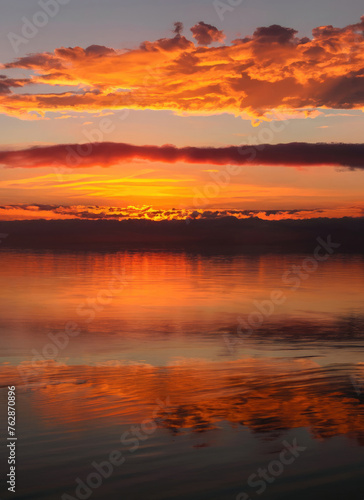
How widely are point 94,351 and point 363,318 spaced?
551 inches

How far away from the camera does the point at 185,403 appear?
1234cm

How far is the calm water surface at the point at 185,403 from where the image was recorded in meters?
8.73

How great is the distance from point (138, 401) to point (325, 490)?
5124 millimetres

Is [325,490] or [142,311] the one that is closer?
[325,490]

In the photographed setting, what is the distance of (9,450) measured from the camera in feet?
31.5

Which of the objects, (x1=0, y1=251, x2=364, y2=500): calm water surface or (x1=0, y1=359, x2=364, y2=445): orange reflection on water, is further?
(x1=0, y1=359, x2=364, y2=445): orange reflection on water

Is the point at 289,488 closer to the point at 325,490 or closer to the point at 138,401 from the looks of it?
the point at 325,490

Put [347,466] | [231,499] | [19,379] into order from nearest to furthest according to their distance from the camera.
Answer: [231,499] → [347,466] → [19,379]

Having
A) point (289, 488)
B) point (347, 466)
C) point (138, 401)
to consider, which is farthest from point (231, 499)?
point (138, 401)

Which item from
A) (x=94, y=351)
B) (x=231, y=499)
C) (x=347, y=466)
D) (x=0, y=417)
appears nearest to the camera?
(x=231, y=499)

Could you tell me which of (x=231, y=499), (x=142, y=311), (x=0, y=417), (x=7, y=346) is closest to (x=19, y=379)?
(x=0, y=417)

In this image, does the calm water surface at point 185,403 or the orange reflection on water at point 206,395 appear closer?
the calm water surface at point 185,403

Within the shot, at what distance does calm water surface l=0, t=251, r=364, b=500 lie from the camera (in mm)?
8727

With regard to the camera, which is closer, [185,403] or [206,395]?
[185,403]
